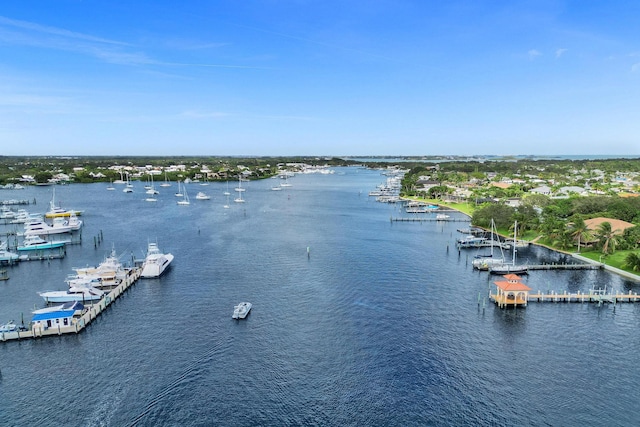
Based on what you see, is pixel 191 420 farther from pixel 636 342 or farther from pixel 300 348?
pixel 636 342

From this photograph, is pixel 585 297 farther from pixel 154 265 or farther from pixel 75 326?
pixel 75 326

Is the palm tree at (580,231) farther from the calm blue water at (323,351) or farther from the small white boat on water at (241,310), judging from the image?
the small white boat on water at (241,310)

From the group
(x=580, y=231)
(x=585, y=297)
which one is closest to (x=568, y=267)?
(x=580, y=231)

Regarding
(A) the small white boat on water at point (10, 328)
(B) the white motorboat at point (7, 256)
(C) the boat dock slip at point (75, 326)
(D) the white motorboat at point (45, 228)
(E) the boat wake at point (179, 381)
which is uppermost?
(D) the white motorboat at point (45, 228)

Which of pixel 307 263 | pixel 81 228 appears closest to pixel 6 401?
pixel 307 263

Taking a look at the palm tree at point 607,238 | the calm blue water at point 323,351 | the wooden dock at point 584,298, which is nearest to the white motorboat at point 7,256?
the calm blue water at point 323,351

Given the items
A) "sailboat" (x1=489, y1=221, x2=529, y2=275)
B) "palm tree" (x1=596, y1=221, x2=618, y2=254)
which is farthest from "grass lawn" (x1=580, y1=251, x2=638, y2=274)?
"sailboat" (x1=489, y1=221, x2=529, y2=275)
